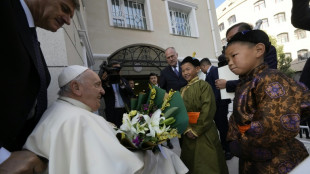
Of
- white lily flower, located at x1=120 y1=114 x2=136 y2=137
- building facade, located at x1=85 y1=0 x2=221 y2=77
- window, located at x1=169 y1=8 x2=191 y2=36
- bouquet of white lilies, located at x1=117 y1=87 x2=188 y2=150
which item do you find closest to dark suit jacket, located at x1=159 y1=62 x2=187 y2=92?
bouquet of white lilies, located at x1=117 y1=87 x2=188 y2=150

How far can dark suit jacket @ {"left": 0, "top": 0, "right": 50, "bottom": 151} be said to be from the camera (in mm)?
878

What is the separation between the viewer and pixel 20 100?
951mm

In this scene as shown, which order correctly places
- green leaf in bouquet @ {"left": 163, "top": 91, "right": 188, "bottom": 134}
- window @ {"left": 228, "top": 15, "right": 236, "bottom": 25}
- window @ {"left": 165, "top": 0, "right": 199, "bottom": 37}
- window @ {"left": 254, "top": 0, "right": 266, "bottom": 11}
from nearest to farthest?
green leaf in bouquet @ {"left": 163, "top": 91, "right": 188, "bottom": 134} → window @ {"left": 165, "top": 0, "right": 199, "bottom": 37} → window @ {"left": 254, "top": 0, "right": 266, "bottom": 11} → window @ {"left": 228, "top": 15, "right": 236, "bottom": 25}

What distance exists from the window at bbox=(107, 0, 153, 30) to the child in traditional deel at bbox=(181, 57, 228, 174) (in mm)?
6300

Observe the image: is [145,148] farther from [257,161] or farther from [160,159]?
[257,161]

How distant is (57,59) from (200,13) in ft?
33.8

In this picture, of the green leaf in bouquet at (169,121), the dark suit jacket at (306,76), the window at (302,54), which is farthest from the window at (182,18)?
the window at (302,54)

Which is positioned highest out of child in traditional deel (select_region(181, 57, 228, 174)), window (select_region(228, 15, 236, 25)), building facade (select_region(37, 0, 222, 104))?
window (select_region(228, 15, 236, 25))

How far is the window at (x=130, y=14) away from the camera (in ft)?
27.1

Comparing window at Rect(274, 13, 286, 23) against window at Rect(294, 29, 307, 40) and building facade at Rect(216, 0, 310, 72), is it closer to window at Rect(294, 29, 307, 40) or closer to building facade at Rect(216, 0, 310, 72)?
building facade at Rect(216, 0, 310, 72)

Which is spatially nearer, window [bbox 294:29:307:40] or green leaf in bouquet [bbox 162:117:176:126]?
green leaf in bouquet [bbox 162:117:176:126]

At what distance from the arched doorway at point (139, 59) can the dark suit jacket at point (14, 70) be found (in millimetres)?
7003

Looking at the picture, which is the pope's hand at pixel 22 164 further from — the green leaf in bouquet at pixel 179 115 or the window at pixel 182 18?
the window at pixel 182 18

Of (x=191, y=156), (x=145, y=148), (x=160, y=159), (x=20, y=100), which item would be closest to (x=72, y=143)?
(x=20, y=100)
